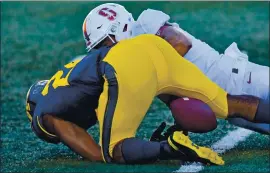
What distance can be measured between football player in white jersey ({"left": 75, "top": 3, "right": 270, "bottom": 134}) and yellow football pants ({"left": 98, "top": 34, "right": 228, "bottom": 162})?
1.53ft

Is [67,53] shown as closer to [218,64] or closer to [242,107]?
[218,64]

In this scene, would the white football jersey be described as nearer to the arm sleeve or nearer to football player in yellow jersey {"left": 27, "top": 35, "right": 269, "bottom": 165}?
football player in yellow jersey {"left": 27, "top": 35, "right": 269, "bottom": 165}

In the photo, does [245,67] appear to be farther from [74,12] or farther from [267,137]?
[74,12]

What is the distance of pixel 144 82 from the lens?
16.6 feet

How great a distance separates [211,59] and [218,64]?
81 millimetres

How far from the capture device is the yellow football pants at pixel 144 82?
5.00 metres

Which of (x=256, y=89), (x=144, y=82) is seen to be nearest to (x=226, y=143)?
(x=256, y=89)

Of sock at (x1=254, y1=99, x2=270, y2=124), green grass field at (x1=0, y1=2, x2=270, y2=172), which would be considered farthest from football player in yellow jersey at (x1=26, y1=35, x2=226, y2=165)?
sock at (x1=254, y1=99, x2=270, y2=124)

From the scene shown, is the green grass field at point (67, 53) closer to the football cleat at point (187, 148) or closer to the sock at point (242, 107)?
the football cleat at point (187, 148)

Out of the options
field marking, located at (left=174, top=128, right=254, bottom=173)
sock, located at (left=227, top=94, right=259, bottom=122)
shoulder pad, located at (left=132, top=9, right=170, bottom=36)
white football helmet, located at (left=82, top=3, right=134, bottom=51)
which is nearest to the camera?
field marking, located at (left=174, top=128, right=254, bottom=173)

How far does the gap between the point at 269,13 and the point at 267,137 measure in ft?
16.0

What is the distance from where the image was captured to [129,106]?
502 centimetres

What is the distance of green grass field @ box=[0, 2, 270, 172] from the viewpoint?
527 cm

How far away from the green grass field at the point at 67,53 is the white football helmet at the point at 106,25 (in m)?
0.70
